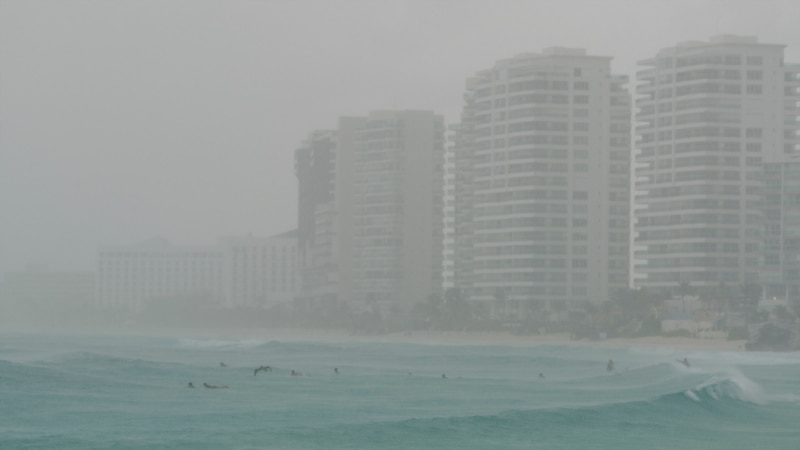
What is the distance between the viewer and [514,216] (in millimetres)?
194375

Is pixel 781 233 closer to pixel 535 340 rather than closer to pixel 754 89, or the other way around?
pixel 754 89

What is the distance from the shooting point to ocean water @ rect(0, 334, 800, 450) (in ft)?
156

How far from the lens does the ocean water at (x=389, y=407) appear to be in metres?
47.6

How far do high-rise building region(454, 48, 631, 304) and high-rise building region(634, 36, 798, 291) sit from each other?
9352 millimetres

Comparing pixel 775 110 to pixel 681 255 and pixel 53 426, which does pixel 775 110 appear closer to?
pixel 681 255

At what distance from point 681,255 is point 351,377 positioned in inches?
4136

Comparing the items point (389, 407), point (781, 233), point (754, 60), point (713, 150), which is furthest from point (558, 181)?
point (389, 407)

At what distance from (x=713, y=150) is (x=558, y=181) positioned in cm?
1973

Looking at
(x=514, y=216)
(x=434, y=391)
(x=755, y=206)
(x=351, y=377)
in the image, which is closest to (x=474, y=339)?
(x=514, y=216)

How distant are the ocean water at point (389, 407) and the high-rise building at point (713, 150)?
86.0m

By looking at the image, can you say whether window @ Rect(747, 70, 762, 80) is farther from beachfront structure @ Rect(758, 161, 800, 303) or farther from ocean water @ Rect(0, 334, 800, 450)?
ocean water @ Rect(0, 334, 800, 450)

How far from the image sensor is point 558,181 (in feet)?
639

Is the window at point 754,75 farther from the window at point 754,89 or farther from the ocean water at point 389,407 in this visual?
the ocean water at point 389,407

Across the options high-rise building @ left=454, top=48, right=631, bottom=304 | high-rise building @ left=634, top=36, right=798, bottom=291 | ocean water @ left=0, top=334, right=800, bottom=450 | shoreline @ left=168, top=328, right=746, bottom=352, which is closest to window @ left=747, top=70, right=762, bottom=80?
high-rise building @ left=634, top=36, right=798, bottom=291
